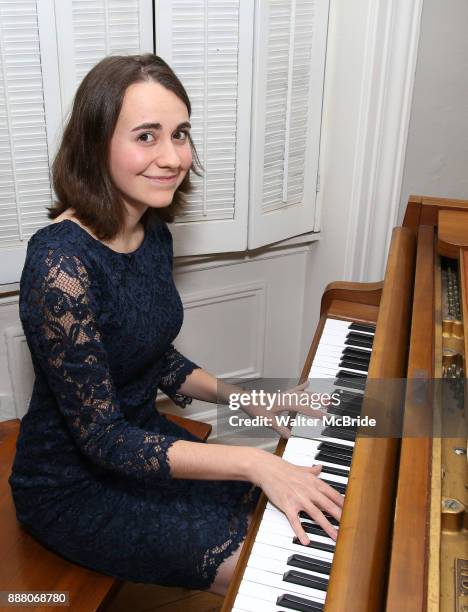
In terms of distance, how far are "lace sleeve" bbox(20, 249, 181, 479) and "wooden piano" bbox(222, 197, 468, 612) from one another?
26cm

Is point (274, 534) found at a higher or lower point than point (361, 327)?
lower

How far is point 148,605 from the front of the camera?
6.70 ft

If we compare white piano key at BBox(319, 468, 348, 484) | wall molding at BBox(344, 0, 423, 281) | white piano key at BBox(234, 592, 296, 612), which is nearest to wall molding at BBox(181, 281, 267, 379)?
wall molding at BBox(344, 0, 423, 281)

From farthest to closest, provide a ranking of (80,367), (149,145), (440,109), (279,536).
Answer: (440,109) → (149,145) → (80,367) → (279,536)

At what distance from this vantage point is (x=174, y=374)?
170cm

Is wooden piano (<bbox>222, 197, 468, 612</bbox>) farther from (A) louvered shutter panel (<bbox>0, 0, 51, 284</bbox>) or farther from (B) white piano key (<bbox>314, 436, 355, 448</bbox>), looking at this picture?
(A) louvered shutter panel (<bbox>0, 0, 51, 284</bbox>)

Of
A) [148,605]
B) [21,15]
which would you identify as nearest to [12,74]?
[21,15]

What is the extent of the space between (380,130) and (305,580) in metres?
1.46

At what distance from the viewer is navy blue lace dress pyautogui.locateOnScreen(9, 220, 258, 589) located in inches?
49.6

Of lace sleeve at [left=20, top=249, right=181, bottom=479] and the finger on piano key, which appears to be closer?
the finger on piano key

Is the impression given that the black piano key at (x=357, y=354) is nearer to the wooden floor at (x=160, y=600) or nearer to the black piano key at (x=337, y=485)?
the black piano key at (x=337, y=485)

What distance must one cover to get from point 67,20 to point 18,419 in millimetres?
1053

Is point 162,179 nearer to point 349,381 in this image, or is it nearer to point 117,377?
point 117,377

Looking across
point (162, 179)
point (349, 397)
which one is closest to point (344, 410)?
point (349, 397)
